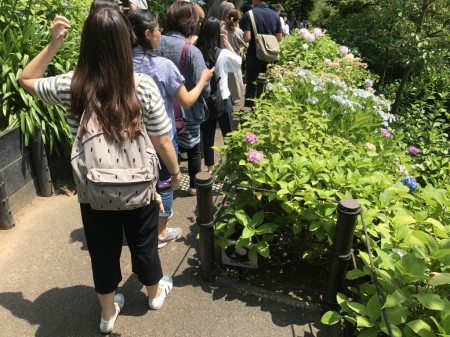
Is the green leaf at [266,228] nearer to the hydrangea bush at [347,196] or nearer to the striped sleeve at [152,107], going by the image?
the hydrangea bush at [347,196]

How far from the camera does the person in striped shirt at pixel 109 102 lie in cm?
168

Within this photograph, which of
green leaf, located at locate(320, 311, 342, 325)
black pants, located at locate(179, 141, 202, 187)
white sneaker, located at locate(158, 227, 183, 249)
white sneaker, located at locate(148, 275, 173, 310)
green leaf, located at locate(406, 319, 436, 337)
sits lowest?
white sneaker, located at locate(158, 227, 183, 249)

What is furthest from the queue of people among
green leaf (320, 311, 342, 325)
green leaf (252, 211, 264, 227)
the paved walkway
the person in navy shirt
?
the person in navy shirt

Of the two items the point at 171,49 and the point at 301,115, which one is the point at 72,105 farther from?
the point at 301,115

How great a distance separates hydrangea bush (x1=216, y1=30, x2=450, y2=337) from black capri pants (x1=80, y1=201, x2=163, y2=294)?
597 mm

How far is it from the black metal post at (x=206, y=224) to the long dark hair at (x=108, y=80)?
699 mm

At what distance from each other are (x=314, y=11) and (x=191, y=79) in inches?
1006

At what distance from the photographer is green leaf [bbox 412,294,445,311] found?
151 cm

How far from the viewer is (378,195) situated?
237cm

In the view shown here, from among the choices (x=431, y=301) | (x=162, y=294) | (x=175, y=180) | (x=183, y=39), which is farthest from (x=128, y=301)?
(x=183, y=39)

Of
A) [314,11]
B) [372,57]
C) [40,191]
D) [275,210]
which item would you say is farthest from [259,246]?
[314,11]

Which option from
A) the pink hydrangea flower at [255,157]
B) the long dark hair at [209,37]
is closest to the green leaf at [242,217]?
the pink hydrangea flower at [255,157]

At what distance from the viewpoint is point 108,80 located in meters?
1.71

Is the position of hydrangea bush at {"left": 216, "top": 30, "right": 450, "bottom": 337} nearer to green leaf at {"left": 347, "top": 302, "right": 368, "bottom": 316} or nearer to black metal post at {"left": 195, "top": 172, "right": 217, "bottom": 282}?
green leaf at {"left": 347, "top": 302, "right": 368, "bottom": 316}
